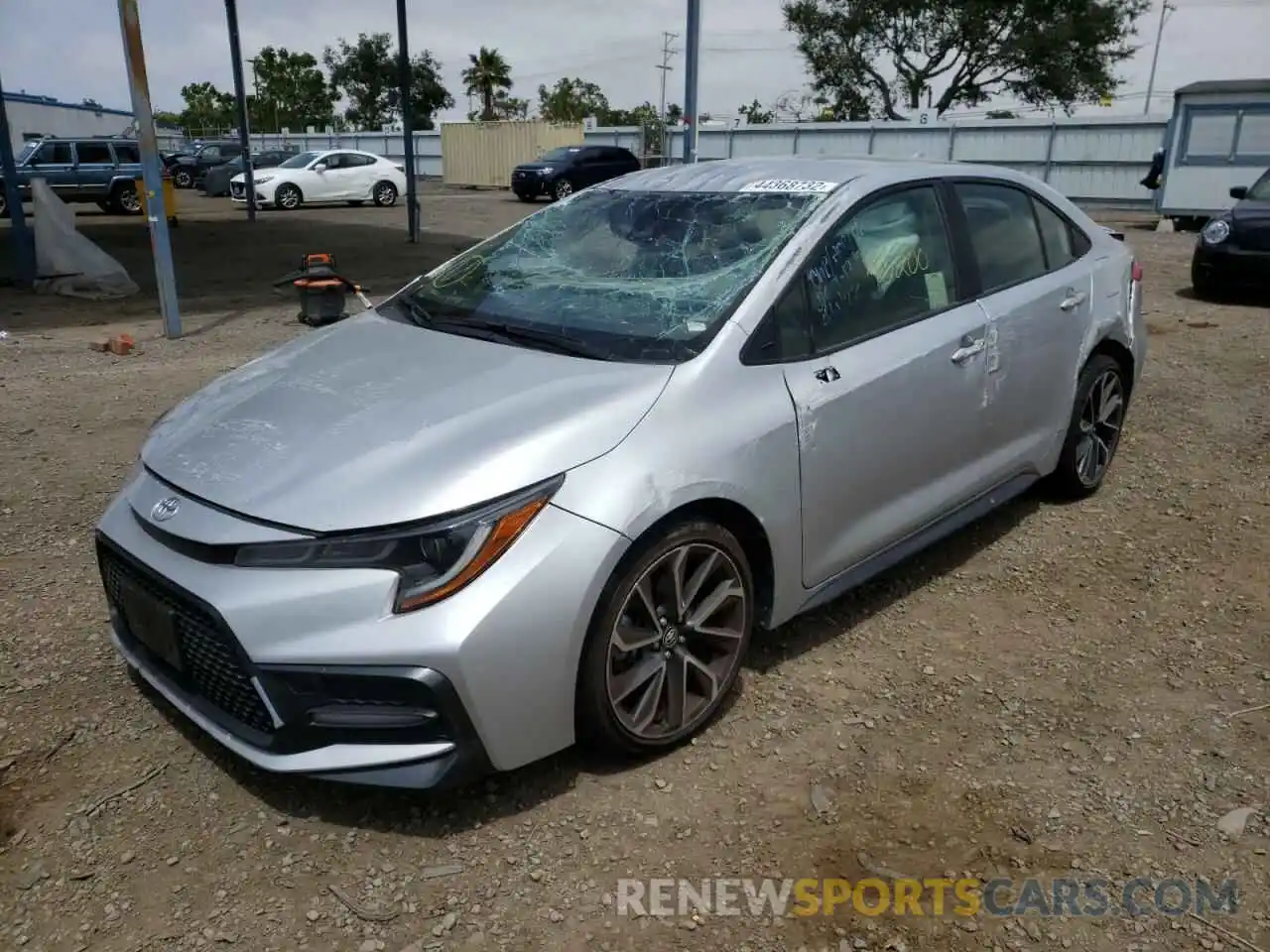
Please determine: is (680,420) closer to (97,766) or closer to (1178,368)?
(97,766)

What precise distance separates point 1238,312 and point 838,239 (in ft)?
26.3

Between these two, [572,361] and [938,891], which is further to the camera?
[572,361]

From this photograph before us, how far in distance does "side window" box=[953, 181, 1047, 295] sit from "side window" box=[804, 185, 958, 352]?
0.22 m

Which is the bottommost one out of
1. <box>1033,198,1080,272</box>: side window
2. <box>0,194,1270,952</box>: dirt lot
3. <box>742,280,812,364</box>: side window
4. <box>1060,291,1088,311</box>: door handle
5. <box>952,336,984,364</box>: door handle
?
<box>0,194,1270,952</box>: dirt lot

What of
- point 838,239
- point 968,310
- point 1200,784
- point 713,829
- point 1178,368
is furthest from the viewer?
point 1178,368

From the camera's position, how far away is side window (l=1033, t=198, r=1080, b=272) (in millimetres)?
4199

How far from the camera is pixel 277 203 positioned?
78.1ft

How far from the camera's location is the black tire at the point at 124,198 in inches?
894

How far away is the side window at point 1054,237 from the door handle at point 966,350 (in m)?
0.86

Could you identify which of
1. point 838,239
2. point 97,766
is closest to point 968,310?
point 838,239

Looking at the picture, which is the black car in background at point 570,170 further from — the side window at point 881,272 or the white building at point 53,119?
the side window at point 881,272

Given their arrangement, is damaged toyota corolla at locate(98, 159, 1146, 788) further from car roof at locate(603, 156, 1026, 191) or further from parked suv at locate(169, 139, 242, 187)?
parked suv at locate(169, 139, 242, 187)

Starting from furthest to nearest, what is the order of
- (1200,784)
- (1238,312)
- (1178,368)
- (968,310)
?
(1238,312) → (1178,368) → (968,310) → (1200,784)

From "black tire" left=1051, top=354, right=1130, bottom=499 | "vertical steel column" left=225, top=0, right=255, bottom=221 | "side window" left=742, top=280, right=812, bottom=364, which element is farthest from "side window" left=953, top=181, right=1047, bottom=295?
"vertical steel column" left=225, top=0, right=255, bottom=221
